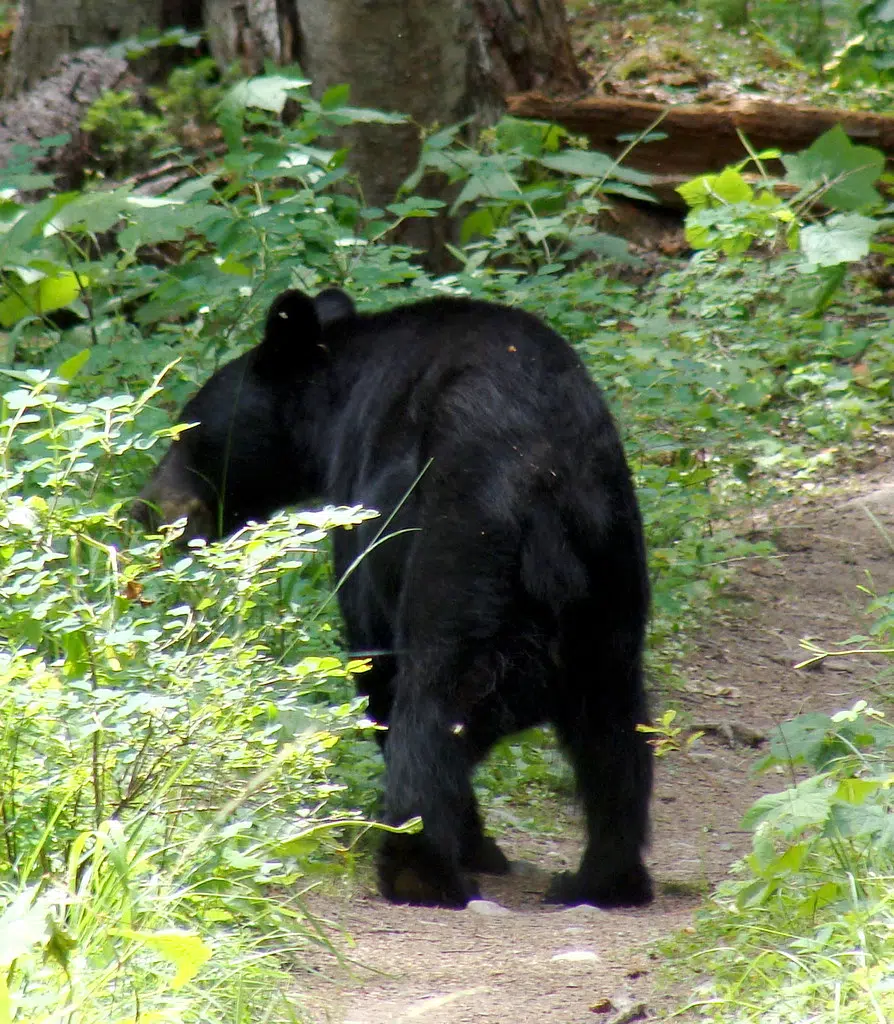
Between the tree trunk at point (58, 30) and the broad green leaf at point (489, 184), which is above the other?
the tree trunk at point (58, 30)

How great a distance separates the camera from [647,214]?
934 centimetres

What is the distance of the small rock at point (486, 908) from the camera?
11.4 feet

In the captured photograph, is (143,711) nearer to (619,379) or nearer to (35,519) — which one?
(35,519)

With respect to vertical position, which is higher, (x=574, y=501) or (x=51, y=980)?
(x=574, y=501)

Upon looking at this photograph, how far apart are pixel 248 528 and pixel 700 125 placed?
6.33 m

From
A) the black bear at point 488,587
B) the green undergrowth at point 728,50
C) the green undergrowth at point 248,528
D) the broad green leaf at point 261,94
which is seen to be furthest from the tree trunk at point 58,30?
the black bear at point 488,587

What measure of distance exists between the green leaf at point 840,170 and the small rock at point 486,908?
5.02 metres

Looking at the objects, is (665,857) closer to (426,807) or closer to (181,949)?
(426,807)

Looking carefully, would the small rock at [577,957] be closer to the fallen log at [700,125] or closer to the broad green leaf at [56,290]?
the broad green leaf at [56,290]

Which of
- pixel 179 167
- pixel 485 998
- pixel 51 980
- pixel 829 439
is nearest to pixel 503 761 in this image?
pixel 485 998

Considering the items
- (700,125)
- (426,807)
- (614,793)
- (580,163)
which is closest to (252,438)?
(426,807)

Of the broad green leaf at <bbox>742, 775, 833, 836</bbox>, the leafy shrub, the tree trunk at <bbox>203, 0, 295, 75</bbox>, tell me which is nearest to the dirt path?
the leafy shrub

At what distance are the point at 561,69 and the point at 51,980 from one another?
8066mm

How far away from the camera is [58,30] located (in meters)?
9.28
